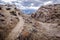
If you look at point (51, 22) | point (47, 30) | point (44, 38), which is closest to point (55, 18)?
point (51, 22)

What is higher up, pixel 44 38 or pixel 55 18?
pixel 55 18

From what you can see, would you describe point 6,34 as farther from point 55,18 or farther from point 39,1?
point 39,1

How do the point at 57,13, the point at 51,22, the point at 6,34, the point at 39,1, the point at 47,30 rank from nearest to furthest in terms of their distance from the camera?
the point at 6,34 < the point at 47,30 < the point at 51,22 < the point at 57,13 < the point at 39,1

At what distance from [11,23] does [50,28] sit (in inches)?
58.8

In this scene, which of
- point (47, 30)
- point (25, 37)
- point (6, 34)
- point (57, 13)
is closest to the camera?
point (25, 37)

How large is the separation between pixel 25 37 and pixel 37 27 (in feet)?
4.00

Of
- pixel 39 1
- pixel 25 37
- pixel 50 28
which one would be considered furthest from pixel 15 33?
pixel 39 1

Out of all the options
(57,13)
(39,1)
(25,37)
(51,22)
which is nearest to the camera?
(25,37)

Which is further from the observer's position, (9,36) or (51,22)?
(51,22)

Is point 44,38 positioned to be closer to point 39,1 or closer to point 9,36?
point 9,36

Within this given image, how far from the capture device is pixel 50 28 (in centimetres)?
616

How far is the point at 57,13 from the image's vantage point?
275 inches

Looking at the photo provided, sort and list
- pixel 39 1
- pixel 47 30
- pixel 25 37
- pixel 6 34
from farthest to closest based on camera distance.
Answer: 1. pixel 39 1
2. pixel 47 30
3. pixel 6 34
4. pixel 25 37

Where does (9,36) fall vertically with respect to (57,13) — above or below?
below
